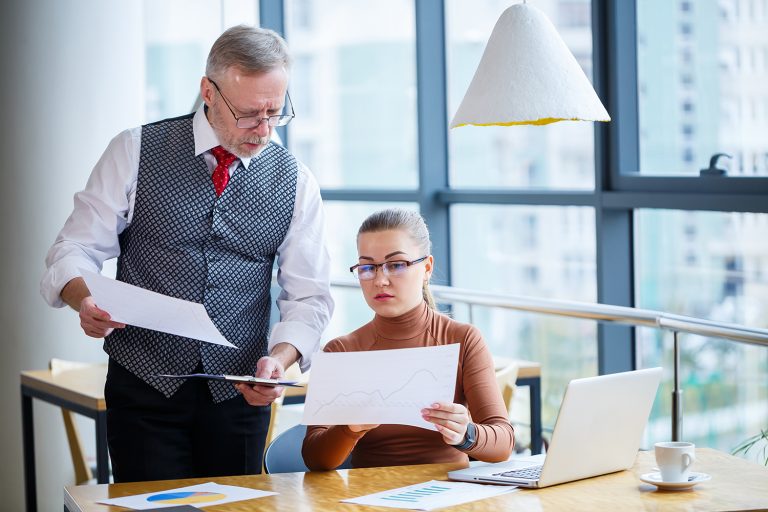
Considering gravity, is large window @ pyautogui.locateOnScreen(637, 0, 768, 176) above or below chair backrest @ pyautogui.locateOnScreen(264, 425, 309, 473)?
above

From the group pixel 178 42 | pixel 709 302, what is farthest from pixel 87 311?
pixel 178 42

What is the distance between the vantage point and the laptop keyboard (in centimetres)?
193

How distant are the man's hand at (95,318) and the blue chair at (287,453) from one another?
41 centimetres

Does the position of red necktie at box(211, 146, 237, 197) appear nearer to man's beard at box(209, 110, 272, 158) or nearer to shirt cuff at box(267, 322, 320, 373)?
man's beard at box(209, 110, 272, 158)

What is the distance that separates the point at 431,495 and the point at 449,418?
0.14 metres

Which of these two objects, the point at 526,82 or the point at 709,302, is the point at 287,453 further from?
the point at 709,302

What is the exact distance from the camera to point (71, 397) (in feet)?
10.2

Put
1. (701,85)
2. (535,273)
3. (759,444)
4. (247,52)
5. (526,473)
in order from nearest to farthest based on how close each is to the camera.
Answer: (526,473), (247,52), (759,444), (701,85), (535,273)

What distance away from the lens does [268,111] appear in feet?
7.34

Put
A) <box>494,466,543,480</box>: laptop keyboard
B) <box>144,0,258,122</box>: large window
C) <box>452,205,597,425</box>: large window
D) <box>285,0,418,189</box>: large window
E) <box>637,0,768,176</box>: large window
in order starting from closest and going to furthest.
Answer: <box>494,466,543,480</box>: laptop keyboard, <box>637,0,768,176</box>: large window, <box>452,205,597,425</box>: large window, <box>285,0,418,189</box>: large window, <box>144,0,258,122</box>: large window

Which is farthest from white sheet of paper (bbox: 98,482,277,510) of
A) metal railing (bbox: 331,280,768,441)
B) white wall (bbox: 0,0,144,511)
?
white wall (bbox: 0,0,144,511)

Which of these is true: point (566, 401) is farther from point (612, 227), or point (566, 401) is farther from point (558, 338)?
point (558, 338)

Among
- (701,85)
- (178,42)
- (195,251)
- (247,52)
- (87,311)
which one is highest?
(178,42)

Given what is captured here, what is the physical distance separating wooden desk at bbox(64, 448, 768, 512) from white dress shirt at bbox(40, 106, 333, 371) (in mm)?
418
